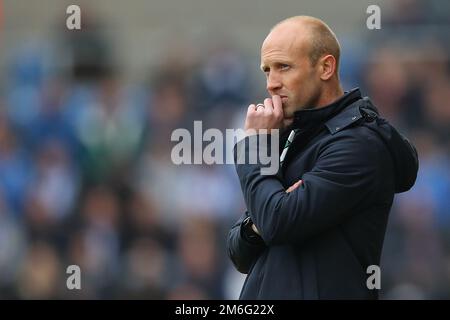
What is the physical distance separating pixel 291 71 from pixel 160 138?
417 centimetres

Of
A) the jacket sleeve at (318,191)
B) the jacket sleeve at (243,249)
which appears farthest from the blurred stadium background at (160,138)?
the jacket sleeve at (318,191)

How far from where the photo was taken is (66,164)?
7102 millimetres

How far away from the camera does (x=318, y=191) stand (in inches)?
106

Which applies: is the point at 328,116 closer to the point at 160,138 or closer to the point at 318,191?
the point at 318,191

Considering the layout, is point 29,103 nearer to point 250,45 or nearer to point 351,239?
point 250,45

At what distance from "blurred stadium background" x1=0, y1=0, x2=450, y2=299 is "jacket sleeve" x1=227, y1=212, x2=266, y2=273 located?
3.11 meters

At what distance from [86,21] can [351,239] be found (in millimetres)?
5407

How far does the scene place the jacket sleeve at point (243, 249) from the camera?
2885 millimetres

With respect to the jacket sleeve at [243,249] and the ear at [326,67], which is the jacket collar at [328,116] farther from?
the jacket sleeve at [243,249]

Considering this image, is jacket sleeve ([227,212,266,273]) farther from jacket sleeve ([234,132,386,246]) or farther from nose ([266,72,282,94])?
nose ([266,72,282,94])

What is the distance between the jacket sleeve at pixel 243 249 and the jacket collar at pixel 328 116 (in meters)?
0.34

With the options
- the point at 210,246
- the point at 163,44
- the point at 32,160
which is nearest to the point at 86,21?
the point at 163,44

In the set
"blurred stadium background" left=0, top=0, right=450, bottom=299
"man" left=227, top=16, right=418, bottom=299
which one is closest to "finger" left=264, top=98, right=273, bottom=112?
"man" left=227, top=16, right=418, bottom=299

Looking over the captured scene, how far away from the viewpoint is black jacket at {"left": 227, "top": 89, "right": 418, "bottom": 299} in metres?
2.68
